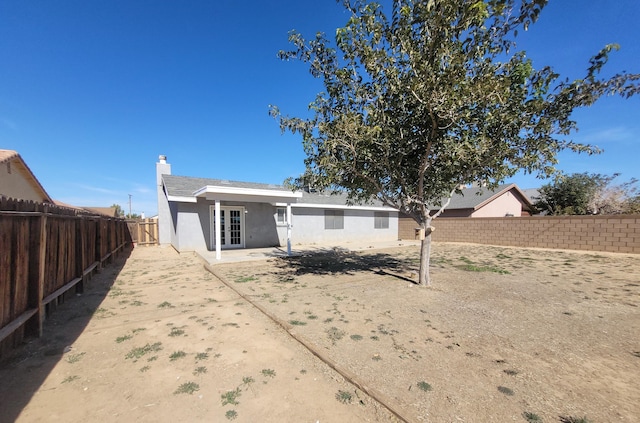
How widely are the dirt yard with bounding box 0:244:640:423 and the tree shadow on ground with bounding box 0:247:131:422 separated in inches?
0.8

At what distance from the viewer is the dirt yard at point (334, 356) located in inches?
102

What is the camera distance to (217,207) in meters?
10.6

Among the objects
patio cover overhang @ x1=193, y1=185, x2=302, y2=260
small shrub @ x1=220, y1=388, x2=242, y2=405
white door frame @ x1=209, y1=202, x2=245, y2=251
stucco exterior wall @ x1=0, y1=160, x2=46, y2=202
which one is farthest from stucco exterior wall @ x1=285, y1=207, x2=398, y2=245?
small shrub @ x1=220, y1=388, x2=242, y2=405

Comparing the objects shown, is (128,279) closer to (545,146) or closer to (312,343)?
(312,343)

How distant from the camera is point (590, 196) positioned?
21.9 meters

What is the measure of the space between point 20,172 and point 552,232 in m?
25.9

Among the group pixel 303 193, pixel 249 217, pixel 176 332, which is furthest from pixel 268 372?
pixel 303 193

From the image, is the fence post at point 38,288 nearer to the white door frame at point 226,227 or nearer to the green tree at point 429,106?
the green tree at point 429,106

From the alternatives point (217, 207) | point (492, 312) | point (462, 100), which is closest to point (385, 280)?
point (492, 312)

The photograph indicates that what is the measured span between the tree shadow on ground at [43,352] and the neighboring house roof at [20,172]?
9211mm

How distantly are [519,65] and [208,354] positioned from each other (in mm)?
7096

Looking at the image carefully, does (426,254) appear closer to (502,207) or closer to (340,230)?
(340,230)

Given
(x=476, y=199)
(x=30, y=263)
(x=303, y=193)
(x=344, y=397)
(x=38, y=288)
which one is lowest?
(x=344, y=397)

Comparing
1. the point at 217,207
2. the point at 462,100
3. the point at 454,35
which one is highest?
the point at 454,35
